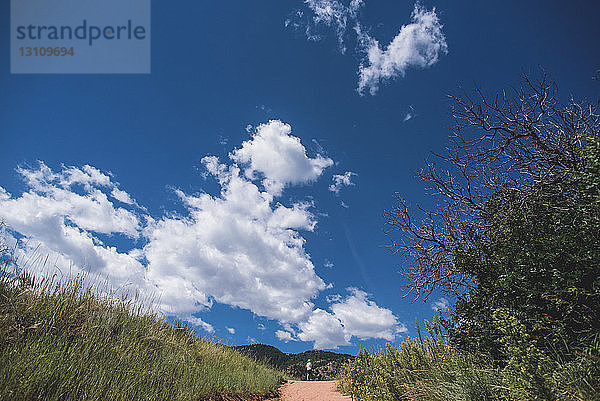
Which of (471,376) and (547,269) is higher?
(547,269)

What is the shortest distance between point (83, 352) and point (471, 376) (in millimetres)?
5825

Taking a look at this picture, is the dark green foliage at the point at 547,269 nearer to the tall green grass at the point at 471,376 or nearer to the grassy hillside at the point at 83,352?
the tall green grass at the point at 471,376

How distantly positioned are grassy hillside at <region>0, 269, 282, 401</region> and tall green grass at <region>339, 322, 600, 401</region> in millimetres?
4208

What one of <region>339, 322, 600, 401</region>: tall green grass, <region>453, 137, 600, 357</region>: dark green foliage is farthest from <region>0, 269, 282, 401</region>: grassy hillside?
<region>453, 137, 600, 357</region>: dark green foliage

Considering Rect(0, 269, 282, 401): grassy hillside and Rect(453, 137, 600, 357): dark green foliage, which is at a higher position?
Rect(453, 137, 600, 357): dark green foliage

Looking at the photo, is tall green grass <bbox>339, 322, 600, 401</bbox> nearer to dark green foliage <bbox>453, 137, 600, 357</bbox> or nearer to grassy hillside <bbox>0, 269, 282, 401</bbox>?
dark green foliage <bbox>453, 137, 600, 357</bbox>

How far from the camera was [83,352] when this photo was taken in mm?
4449

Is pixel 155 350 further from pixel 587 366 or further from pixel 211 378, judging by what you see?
pixel 587 366

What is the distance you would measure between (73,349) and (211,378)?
14.2ft

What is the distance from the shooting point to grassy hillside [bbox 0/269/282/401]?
367 cm

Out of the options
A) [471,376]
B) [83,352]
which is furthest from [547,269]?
[83,352]

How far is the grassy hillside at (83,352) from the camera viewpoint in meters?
3.67

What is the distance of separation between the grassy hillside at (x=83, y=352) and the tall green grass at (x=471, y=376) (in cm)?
421

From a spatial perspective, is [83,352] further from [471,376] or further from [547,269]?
[547,269]
